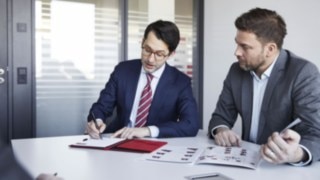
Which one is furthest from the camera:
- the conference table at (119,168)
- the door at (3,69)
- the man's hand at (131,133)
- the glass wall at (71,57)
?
the glass wall at (71,57)

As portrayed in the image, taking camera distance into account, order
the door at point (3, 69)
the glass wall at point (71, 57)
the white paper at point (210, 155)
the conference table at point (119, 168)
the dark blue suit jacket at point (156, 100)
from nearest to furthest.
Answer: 1. the conference table at point (119, 168)
2. the white paper at point (210, 155)
3. the dark blue suit jacket at point (156, 100)
4. the door at point (3, 69)
5. the glass wall at point (71, 57)

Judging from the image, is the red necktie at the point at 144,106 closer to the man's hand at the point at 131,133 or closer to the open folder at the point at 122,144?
the man's hand at the point at 131,133

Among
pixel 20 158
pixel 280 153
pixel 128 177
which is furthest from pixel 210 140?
pixel 20 158

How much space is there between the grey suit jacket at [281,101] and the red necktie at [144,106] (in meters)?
0.40

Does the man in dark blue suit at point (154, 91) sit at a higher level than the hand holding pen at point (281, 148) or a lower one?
higher

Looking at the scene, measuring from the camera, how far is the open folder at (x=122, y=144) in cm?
159

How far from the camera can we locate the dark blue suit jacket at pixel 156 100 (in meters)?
2.18

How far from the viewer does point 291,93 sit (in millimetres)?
1768

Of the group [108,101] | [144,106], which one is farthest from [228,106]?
[108,101]

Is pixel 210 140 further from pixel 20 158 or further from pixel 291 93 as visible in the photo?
pixel 20 158

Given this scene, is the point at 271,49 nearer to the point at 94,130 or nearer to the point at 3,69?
the point at 94,130

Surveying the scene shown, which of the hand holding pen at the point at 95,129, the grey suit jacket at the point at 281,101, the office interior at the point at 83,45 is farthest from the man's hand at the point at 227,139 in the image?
the office interior at the point at 83,45

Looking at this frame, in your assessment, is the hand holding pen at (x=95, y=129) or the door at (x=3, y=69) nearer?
the hand holding pen at (x=95, y=129)

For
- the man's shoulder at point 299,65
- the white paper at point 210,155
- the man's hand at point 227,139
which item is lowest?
the white paper at point 210,155
